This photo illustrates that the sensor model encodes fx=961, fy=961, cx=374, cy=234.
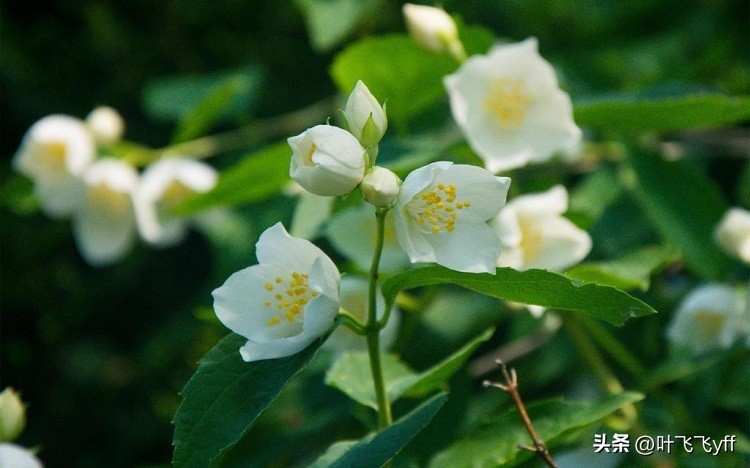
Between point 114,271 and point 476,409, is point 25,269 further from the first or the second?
point 476,409

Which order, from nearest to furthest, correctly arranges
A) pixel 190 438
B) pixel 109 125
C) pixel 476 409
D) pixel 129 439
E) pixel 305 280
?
1. pixel 190 438
2. pixel 305 280
3. pixel 476 409
4. pixel 109 125
5. pixel 129 439

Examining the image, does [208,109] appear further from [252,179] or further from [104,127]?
[252,179]

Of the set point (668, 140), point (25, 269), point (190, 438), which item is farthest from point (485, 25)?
point (190, 438)

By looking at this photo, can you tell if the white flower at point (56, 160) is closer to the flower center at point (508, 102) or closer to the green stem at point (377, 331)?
the flower center at point (508, 102)

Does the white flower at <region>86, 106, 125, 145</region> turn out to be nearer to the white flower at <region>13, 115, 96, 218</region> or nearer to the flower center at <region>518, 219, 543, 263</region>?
the white flower at <region>13, 115, 96, 218</region>


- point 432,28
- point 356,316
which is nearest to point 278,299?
point 356,316

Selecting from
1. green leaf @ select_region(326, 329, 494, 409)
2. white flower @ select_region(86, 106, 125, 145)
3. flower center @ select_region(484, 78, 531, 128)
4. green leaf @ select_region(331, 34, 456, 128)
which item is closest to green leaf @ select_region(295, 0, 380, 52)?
green leaf @ select_region(331, 34, 456, 128)
